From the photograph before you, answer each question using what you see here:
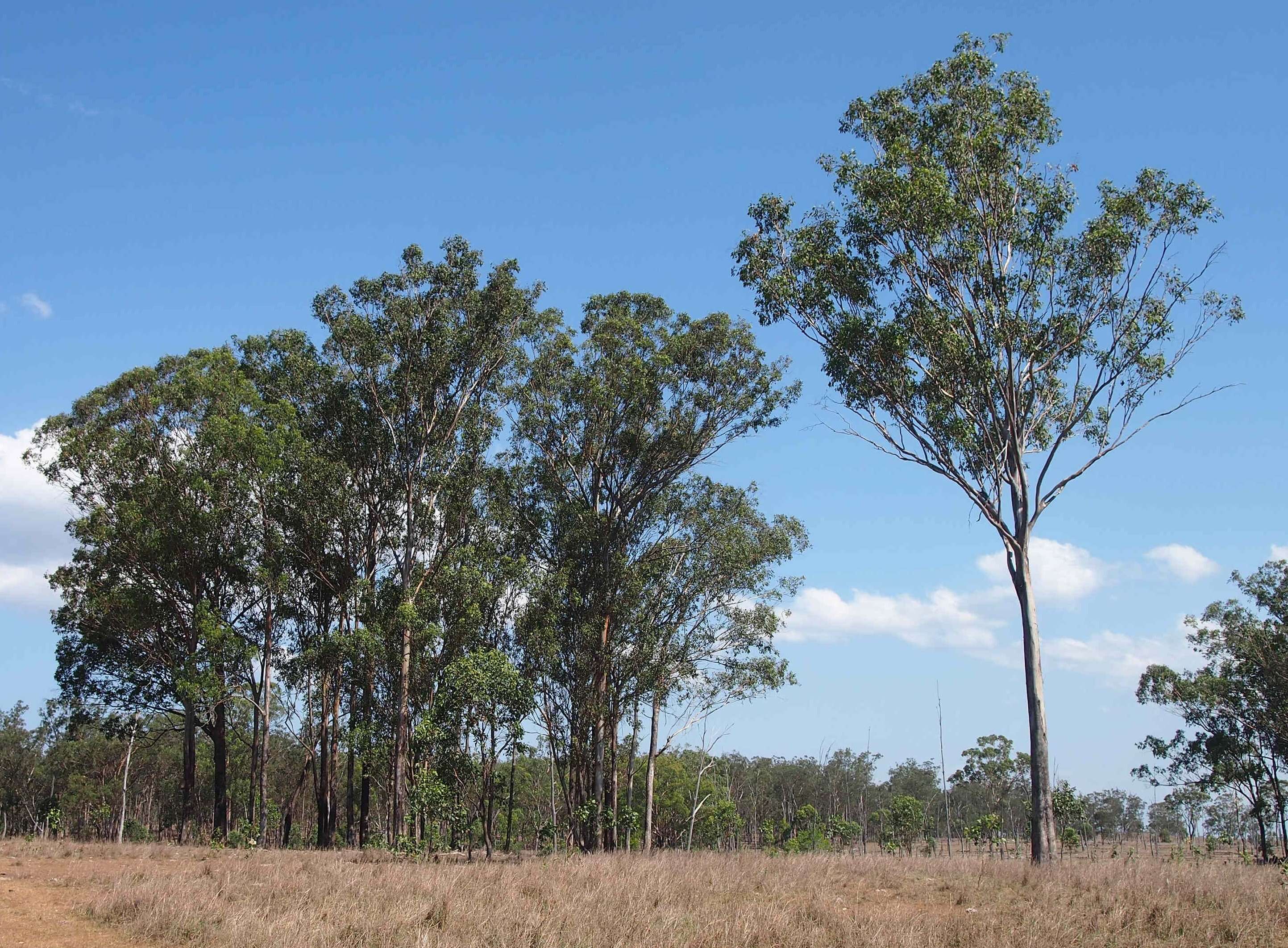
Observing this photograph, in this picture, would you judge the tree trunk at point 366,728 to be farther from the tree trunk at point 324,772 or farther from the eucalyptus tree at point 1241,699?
the eucalyptus tree at point 1241,699

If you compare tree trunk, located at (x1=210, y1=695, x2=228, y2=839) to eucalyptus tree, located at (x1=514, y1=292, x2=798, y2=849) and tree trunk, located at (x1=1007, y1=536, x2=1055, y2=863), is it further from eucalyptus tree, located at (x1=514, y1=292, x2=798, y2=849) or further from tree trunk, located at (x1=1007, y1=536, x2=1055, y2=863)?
tree trunk, located at (x1=1007, y1=536, x2=1055, y2=863)

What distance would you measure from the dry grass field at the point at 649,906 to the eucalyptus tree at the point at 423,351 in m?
12.5

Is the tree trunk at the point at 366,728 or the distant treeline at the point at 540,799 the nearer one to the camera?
the tree trunk at the point at 366,728

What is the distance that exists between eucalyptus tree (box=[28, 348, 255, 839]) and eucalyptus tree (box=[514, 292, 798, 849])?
9.45 meters

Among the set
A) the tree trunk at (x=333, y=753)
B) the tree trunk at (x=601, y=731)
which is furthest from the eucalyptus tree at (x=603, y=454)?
the tree trunk at (x=333, y=753)

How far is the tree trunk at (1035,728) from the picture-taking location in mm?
16406

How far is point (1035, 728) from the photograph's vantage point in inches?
663

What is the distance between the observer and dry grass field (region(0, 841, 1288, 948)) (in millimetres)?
10258

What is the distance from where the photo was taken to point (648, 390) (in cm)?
2623

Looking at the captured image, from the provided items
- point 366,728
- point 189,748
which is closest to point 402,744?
point 366,728

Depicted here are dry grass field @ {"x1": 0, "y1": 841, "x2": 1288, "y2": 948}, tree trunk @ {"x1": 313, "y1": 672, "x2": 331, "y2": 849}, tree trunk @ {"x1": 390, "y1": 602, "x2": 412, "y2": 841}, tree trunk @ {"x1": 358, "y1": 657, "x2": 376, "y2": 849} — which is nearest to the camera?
dry grass field @ {"x1": 0, "y1": 841, "x2": 1288, "y2": 948}

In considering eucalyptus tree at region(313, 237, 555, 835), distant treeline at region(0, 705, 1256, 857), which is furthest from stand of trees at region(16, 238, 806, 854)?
distant treeline at region(0, 705, 1256, 857)

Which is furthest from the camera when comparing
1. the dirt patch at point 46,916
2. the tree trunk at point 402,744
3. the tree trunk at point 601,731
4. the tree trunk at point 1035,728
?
the tree trunk at point 402,744

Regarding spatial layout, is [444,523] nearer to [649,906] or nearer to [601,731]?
[601,731]
